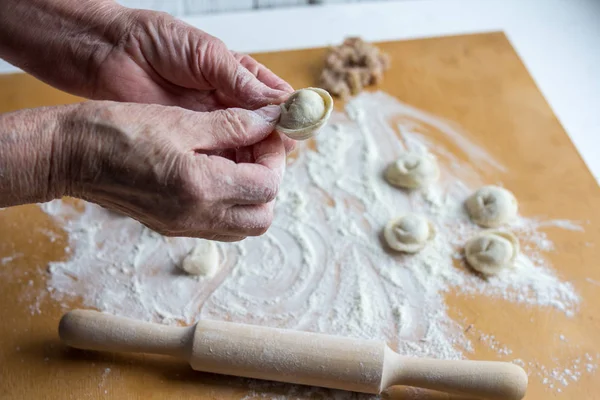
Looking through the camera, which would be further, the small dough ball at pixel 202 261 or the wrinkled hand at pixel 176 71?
the small dough ball at pixel 202 261

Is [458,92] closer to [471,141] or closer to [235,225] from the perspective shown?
[471,141]

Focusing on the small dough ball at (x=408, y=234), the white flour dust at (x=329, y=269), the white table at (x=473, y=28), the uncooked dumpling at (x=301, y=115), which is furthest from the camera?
the white table at (x=473, y=28)

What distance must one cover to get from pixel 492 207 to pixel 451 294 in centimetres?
27

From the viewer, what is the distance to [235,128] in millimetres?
1163

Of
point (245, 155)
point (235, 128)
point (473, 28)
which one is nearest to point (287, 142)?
point (245, 155)

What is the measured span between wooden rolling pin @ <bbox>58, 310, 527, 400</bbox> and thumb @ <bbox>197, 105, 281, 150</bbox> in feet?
1.26

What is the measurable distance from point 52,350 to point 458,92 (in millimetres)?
1350

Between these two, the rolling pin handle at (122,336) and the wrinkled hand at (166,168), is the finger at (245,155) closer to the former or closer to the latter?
the wrinkled hand at (166,168)

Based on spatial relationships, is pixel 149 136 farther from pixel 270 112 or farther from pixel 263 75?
pixel 263 75

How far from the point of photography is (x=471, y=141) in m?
1.79

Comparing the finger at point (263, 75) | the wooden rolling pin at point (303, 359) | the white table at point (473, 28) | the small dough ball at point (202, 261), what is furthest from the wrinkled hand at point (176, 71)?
the white table at point (473, 28)

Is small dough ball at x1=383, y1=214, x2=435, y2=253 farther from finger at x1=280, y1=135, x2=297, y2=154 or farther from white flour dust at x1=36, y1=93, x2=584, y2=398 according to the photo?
finger at x1=280, y1=135, x2=297, y2=154

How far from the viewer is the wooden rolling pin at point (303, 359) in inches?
48.3

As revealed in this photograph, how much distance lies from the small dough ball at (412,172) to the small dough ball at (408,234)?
0.46 ft
